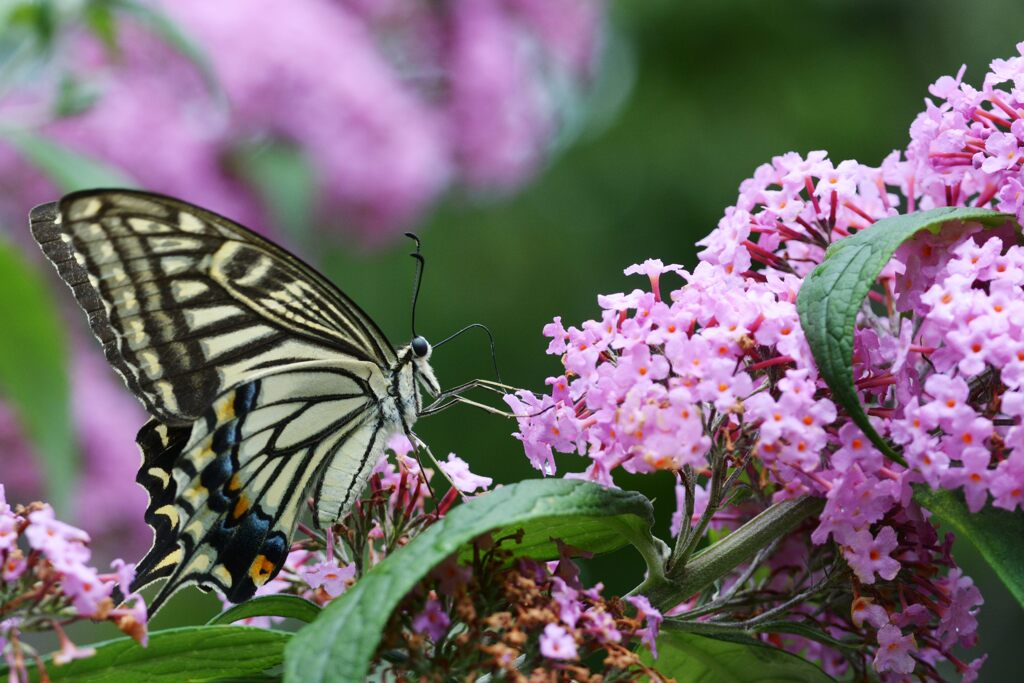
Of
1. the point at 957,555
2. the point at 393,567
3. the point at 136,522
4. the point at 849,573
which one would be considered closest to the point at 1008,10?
the point at 957,555

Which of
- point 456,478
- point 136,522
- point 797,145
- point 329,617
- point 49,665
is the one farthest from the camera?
point 797,145

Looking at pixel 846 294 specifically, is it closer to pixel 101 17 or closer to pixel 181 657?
pixel 181 657

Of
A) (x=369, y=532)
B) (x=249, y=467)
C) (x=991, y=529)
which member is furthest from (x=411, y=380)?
(x=991, y=529)

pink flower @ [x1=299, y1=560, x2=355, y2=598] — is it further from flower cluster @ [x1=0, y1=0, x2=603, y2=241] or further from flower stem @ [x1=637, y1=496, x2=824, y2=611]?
flower cluster @ [x1=0, y1=0, x2=603, y2=241]

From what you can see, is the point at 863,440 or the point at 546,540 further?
the point at 546,540

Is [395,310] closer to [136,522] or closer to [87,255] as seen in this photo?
[136,522]

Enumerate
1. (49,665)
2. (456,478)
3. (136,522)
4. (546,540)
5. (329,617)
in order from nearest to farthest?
(329,617)
(49,665)
(546,540)
(456,478)
(136,522)

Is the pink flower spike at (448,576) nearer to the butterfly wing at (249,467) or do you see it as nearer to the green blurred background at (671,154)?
the butterfly wing at (249,467)

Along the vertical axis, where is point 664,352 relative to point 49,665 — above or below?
above
